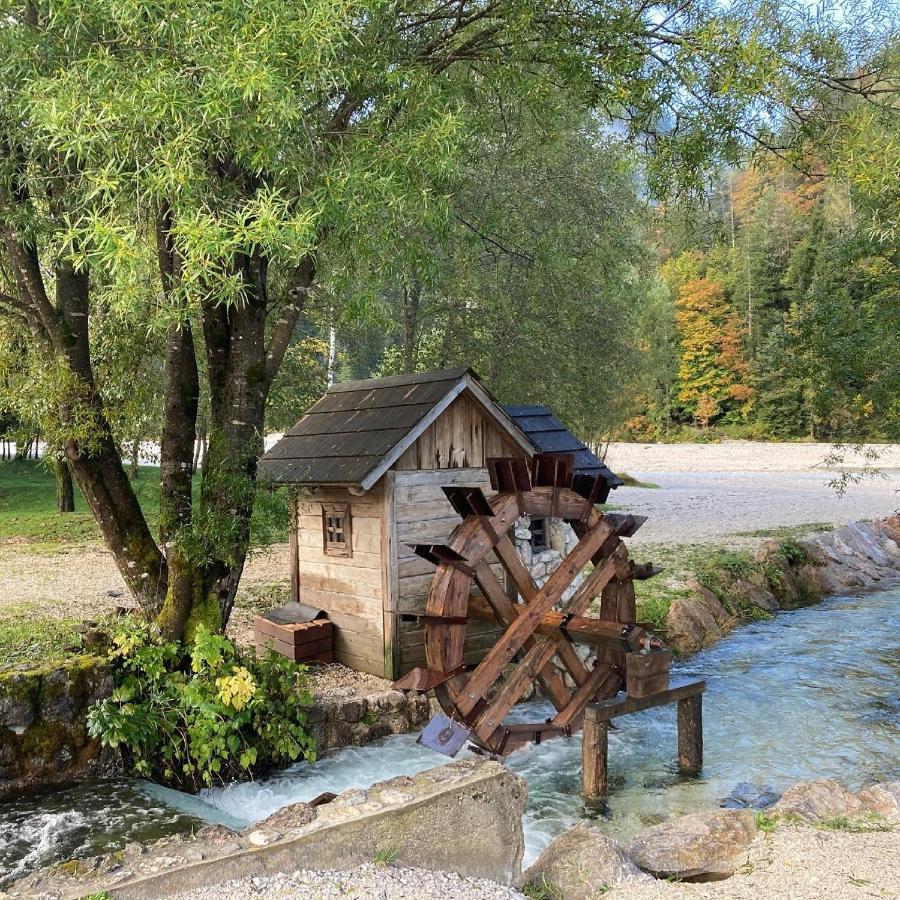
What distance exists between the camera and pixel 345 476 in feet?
26.7

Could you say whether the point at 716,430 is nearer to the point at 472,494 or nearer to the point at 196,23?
the point at 472,494

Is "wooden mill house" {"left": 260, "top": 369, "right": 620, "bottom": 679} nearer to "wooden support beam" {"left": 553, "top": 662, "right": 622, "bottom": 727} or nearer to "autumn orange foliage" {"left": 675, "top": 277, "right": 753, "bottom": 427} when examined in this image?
"wooden support beam" {"left": 553, "top": 662, "right": 622, "bottom": 727}

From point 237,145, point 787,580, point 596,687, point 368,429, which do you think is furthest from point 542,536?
point 787,580

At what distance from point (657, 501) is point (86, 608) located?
17.6 metres

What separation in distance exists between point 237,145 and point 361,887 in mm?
4288

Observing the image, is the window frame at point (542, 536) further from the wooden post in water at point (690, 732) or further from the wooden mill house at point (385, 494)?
the wooden post in water at point (690, 732)

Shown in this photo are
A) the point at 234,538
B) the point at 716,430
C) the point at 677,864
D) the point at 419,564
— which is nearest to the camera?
the point at 677,864

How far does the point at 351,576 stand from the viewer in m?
8.78

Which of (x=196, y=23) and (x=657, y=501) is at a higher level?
(x=196, y=23)

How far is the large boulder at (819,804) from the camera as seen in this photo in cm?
522

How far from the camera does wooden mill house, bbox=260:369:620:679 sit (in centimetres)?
834

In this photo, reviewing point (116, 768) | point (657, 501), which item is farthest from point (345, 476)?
point (657, 501)

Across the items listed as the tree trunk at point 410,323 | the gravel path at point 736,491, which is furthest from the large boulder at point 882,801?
the tree trunk at point 410,323

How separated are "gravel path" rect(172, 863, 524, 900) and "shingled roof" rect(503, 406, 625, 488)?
6.62m
